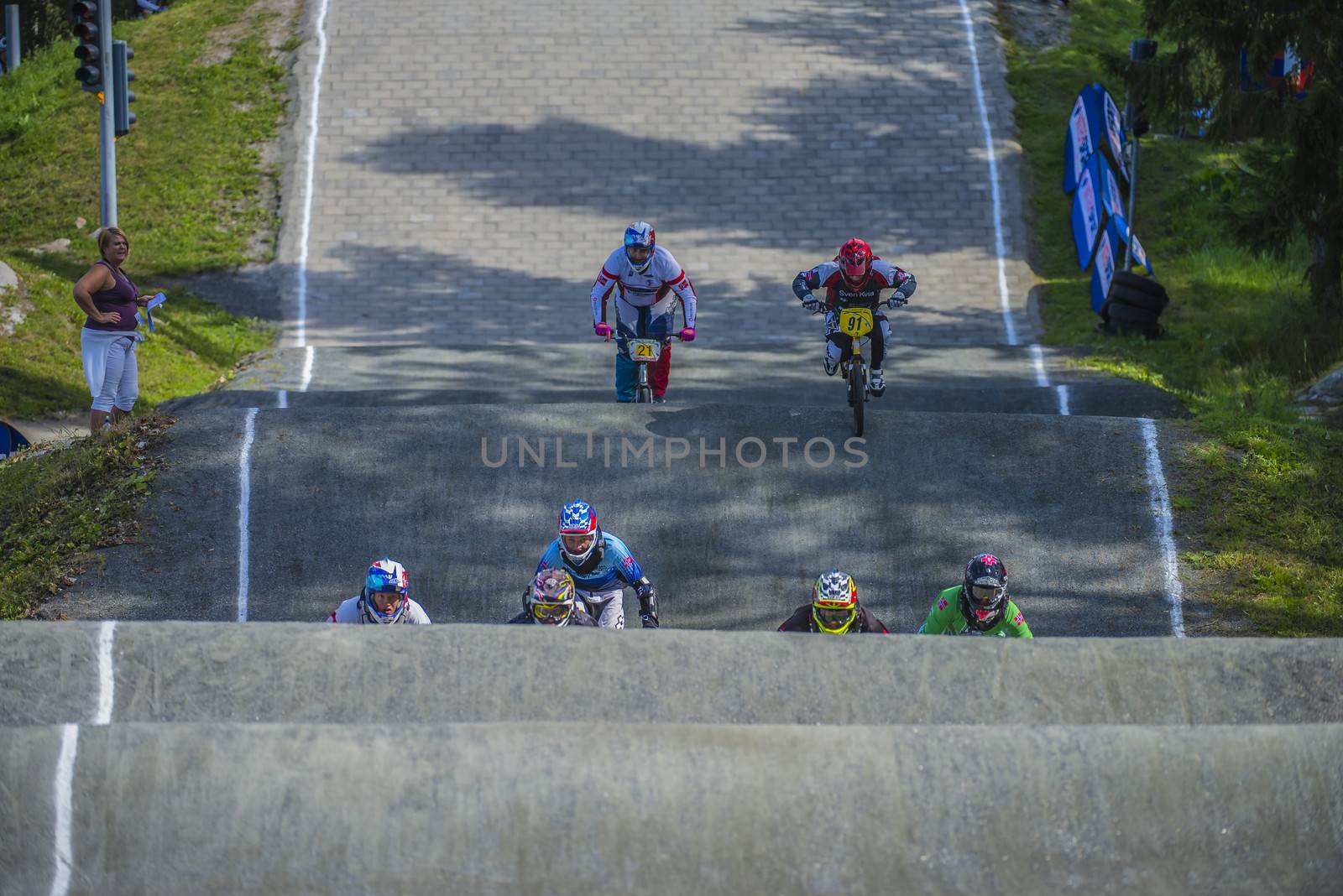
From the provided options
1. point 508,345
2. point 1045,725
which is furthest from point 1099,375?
point 1045,725

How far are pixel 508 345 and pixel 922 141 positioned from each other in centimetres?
827

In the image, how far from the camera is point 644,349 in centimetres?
1366

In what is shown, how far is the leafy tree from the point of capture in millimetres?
16672

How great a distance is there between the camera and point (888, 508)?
12523 mm

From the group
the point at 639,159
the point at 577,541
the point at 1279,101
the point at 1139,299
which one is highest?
the point at 639,159

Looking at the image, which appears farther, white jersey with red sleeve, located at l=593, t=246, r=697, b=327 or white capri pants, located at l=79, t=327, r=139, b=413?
white jersey with red sleeve, located at l=593, t=246, r=697, b=327

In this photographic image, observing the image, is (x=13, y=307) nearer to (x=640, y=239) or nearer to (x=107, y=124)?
(x=107, y=124)

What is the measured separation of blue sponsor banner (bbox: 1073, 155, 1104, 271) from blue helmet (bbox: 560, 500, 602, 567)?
39.8 feet

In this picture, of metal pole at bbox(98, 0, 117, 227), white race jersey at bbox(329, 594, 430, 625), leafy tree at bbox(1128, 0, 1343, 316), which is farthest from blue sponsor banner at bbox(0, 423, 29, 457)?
leafy tree at bbox(1128, 0, 1343, 316)

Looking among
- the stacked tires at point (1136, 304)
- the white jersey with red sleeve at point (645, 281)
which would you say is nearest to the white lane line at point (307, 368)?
the white jersey with red sleeve at point (645, 281)

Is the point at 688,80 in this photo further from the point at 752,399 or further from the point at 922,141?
the point at 752,399

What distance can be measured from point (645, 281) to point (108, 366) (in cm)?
471

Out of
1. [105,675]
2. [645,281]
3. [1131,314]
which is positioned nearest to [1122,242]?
[1131,314]

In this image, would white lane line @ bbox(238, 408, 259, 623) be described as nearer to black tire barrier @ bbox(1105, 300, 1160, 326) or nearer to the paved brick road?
the paved brick road
